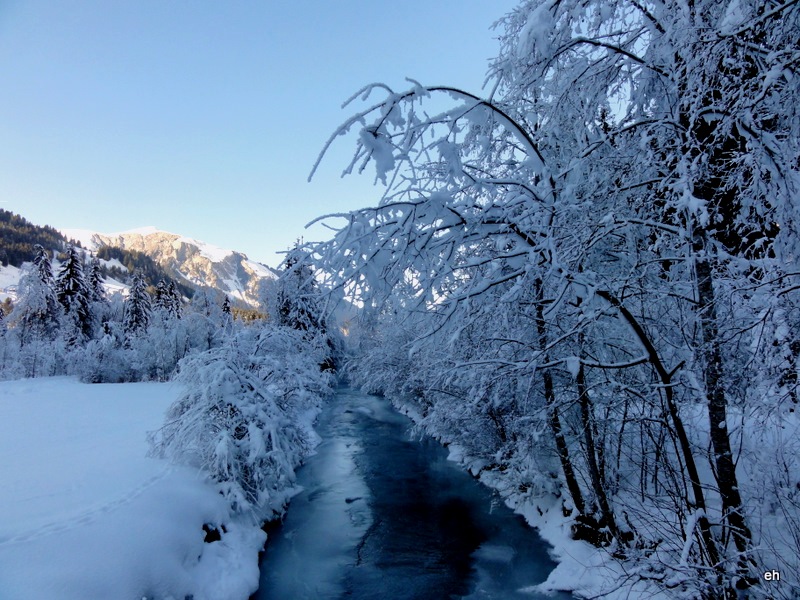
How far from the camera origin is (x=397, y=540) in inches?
411

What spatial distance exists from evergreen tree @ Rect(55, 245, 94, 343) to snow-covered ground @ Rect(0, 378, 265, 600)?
114ft

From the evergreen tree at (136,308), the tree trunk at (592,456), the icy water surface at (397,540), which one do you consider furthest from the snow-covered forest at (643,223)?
the evergreen tree at (136,308)

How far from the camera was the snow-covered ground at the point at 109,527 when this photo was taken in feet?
20.5

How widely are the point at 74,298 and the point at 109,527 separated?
4424cm

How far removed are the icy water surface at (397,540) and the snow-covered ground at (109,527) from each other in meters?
1.21

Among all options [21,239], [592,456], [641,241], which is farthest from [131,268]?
[641,241]

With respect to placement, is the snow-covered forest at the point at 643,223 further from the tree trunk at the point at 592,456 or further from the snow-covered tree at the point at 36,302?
the snow-covered tree at the point at 36,302

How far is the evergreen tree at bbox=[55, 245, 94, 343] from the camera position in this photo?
136 ft

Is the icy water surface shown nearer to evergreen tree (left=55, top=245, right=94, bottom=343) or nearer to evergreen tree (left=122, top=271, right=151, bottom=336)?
evergreen tree (left=55, top=245, right=94, bottom=343)

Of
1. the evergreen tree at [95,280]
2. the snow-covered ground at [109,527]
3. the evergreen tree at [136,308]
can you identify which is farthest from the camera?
the evergreen tree at [136,308]

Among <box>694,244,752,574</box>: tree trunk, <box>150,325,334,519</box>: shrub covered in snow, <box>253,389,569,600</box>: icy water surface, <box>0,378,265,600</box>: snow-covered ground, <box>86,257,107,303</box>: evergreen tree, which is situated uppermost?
<box>86,257,107,303</box>: evergreen tree

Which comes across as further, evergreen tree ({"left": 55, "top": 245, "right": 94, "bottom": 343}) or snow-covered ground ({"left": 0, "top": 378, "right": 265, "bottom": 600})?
evergreen tree ({"left": 55, "top": 245, "right": 94, "bottom": 343})

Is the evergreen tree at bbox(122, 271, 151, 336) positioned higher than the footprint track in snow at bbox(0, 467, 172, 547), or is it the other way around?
the evergreen tree at bbox(122, 271, 151, 336)

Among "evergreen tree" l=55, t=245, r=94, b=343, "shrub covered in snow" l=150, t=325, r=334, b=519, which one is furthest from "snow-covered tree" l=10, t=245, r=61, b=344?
"shrub covered in snow" l=150, t=325, r=334, b=519
